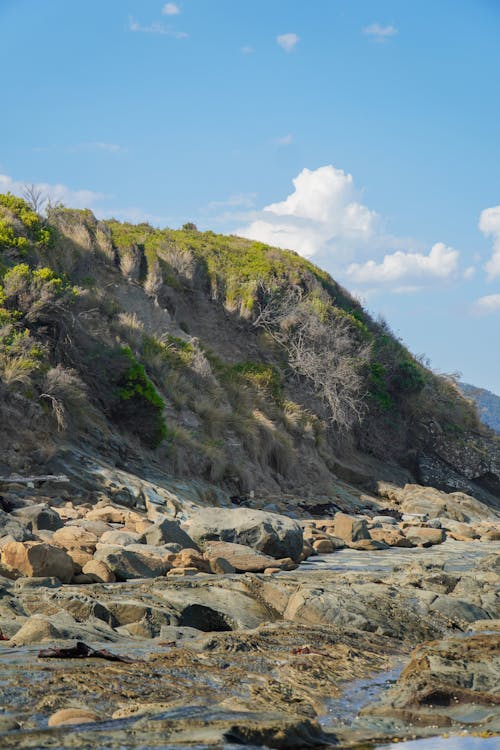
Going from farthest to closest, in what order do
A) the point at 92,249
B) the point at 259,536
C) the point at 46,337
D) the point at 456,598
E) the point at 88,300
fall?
the point at 92,249
the point at 88,300
the point at 46,337
the point at 259,536
the point at 456,598

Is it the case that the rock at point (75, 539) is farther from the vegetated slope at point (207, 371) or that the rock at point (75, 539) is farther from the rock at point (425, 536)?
the rock at point (425, 536)

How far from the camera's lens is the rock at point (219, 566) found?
12148 mm

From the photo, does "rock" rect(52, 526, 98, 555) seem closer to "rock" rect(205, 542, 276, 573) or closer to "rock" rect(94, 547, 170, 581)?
"rock" rect(94, 547, 170, 581)

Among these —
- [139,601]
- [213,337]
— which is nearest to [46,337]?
[213,337]

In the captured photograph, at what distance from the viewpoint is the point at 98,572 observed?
1088 cm

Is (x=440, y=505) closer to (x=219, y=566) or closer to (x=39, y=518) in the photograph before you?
(x=219, y=566)

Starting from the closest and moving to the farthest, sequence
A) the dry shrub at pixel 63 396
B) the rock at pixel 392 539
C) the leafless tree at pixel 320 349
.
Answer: the rock at pixel 392 539 → the dry shrub at pixel 63 396 → the leafless tree at pixel 320 349

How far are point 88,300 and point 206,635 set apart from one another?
57.1 ft

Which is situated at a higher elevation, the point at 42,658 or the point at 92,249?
the point at 92,249

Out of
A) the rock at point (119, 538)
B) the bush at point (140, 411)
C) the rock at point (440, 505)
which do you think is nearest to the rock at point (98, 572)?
the rock at point (119, 538)

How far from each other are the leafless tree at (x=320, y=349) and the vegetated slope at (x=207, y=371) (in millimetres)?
60

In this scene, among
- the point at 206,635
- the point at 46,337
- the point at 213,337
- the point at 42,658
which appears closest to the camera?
the point at 42,658

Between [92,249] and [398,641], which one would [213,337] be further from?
[398,641]

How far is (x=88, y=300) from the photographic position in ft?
80.9
